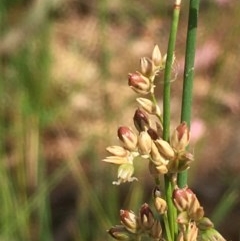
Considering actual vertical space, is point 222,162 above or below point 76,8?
below

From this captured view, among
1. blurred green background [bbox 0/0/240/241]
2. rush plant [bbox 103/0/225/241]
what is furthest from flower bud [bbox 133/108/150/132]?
blurred green background [bbox 0/0/240/241]

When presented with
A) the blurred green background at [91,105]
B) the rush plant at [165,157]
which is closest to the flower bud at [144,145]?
the rush plant at [165,157]

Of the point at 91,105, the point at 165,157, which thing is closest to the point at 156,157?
the point at 165,157

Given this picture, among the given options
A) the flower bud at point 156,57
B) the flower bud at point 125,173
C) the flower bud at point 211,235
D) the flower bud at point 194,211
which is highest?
the flower bud at point 156,57

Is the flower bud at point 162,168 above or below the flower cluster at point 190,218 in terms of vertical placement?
above

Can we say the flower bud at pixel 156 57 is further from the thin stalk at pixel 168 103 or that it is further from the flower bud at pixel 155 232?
the flower bud at pixel 155 232

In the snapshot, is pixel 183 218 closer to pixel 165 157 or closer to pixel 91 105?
pixel 165 157

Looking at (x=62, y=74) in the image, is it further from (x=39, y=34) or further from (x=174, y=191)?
(x=174, y=191)

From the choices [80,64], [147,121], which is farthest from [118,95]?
[147,121]
